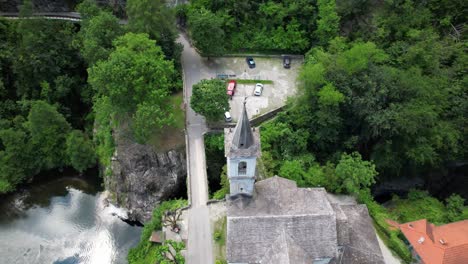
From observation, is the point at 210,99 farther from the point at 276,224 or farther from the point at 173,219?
the point at 276,224

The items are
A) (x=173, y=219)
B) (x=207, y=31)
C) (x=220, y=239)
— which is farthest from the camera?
(x=207, y=31)

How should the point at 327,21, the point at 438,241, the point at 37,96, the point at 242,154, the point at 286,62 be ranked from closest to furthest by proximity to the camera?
the point at 242,154, the point at 438,241, the point at 327,21, the point at 286,62, the point at 37,96

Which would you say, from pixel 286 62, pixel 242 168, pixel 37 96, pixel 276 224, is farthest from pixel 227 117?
pixel 37 96

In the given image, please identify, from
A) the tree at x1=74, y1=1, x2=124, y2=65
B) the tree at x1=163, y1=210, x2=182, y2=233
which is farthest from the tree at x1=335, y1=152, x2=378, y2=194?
the tree at x1=74, y1=1, x2=124, y2=65

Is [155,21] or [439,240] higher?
[155,21]

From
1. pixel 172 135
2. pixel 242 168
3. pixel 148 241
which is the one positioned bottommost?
pixel 148 241

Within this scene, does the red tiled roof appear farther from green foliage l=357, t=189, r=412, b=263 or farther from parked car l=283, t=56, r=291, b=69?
parked car l=283, t=56, r=291, b=69

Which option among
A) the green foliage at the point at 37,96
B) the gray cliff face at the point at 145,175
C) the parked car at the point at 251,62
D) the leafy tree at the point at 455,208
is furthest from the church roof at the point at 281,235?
the green foliage at the point at 37,96

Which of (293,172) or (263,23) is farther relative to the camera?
(263,23)
